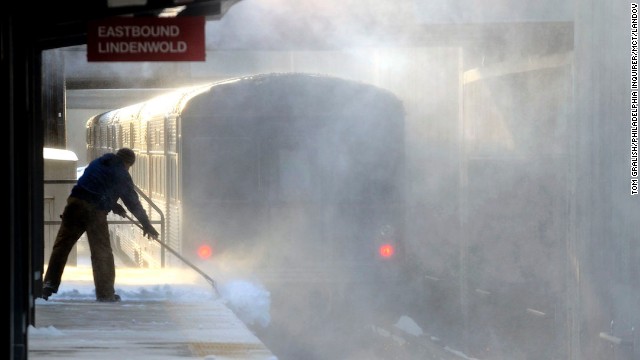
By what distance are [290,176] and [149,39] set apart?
543 centimetres

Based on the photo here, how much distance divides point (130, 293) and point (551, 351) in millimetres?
5027

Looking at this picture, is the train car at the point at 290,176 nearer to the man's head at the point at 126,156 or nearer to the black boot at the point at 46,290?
the man's head at the point at 126,156

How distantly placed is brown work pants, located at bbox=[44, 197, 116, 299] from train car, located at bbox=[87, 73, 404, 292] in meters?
1.39

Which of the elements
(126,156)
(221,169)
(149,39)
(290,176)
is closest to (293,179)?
(290,176)

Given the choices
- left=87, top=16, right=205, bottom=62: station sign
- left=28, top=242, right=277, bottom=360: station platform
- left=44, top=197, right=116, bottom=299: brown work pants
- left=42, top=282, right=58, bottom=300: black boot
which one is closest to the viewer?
left=87, top=16, right=205, bottom=62: station sign

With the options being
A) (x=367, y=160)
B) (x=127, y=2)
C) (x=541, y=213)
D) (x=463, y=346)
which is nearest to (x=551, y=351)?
(x=463, y=346)

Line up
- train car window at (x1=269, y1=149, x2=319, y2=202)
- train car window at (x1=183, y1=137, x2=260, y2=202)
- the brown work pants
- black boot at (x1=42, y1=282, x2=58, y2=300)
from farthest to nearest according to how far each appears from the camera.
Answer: train car window at (x1=269, y1=149, x2=319, y2=202) < train car window at (x1=183, y1=137, x2=260, y2=202) < black boot at (x1=42, y1=282, x2=58, y2=300) < the brown work pants

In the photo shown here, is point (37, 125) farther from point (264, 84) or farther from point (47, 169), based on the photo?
point (47, 169)

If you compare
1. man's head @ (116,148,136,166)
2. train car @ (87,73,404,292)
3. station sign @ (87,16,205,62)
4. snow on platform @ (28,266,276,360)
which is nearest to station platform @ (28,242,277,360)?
snow on platform @ (28,266,276,360)

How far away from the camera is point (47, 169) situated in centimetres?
1630

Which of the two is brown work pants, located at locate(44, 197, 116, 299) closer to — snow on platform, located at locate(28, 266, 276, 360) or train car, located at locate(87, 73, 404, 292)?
snow on platform, located at locate(28, 266, 276, 360)

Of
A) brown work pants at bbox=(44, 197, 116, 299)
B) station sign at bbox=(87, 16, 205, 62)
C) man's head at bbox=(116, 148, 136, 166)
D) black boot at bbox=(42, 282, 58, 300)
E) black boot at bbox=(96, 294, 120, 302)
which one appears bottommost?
black boot at bbox=(96, 294, 120, 302)

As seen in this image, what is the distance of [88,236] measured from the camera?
1099cm

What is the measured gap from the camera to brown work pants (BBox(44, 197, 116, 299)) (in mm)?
10859
